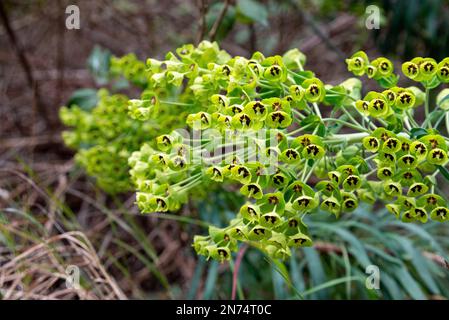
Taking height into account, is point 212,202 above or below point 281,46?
below

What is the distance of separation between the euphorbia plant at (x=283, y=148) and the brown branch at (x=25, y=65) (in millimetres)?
1558

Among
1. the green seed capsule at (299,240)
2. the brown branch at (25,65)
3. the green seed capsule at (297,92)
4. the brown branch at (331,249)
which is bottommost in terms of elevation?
the brown branch at (331,249)

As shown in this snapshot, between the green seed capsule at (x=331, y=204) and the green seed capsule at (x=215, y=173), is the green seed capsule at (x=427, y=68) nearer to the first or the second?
the green seed capsule at (x=331, y=204)

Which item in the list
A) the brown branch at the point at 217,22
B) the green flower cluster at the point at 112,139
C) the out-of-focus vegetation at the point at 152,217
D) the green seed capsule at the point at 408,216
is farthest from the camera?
the brown branch at the point at 217,22

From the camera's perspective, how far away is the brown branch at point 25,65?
237cm

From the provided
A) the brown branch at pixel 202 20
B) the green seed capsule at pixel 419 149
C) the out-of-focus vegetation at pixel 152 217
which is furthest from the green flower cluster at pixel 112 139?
the green seed capsule at pixel 419 149

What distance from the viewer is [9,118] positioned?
9.28 ft

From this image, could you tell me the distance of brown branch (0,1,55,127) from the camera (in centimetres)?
237

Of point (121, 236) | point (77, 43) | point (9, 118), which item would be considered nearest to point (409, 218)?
point (121, 236)

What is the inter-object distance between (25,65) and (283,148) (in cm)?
190

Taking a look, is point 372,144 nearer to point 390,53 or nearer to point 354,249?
point 354,249

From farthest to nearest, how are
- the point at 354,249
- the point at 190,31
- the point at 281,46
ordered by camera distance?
the point at 190,31 < the point at 281,46 < the point at 354,249

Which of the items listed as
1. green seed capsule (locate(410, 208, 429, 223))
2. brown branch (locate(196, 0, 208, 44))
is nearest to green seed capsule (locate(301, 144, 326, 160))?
green seed capsule (locate(410, 208, 429, 223))

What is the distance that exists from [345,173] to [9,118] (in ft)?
7.65
